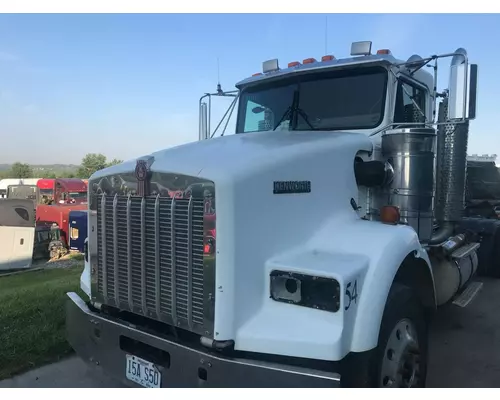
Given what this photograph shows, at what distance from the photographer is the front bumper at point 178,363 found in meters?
2.49

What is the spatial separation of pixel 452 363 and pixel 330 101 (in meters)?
2.76

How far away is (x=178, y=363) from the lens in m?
2.80

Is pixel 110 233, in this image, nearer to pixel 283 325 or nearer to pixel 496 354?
pixel 283 325

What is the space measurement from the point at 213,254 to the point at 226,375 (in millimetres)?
676

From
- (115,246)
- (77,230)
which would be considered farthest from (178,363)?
(77,230)

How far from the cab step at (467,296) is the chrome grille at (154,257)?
3.33 metres

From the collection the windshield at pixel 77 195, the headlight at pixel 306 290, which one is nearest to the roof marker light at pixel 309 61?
the headlight at pixel 306 290

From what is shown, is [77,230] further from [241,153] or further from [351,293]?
[351,293]

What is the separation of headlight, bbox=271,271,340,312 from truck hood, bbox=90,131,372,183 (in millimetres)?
669

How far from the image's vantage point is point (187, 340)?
2.99 metres

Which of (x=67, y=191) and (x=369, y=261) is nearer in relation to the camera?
(x=369, y=261)

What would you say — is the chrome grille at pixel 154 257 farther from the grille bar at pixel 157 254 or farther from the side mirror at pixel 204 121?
the side mirror at pixel 204 121

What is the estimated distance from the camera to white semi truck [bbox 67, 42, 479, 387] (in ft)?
8.65

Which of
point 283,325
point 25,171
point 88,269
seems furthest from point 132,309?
point 25,171
